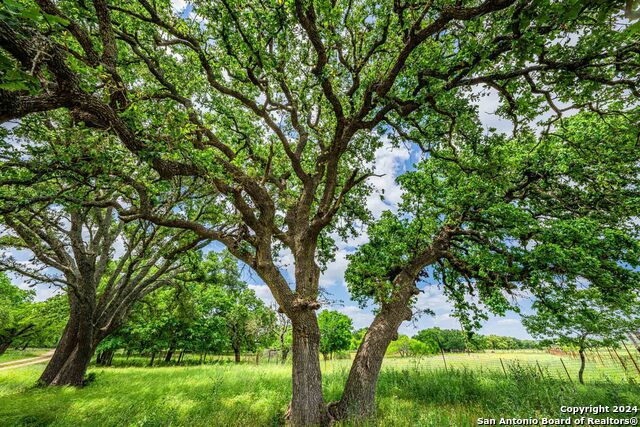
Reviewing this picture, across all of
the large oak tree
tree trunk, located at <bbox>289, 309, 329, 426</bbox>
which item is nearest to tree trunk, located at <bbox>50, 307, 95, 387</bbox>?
the large oak tree

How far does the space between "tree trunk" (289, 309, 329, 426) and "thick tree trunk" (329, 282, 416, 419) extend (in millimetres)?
635

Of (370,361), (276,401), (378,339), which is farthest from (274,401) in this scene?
(378,339)

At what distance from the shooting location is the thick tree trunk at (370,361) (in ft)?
19.9

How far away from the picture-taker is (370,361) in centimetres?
660

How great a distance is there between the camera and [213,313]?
30.4 m

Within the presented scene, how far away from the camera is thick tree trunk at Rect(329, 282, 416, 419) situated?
607cm

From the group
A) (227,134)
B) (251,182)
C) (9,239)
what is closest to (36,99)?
(251,182)

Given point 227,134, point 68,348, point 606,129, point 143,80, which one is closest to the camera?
point 606,129

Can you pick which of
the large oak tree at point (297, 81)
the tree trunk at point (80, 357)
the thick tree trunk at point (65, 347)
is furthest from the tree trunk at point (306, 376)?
the thick tree trunk at point (65, 347)

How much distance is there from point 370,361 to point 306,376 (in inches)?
74.8

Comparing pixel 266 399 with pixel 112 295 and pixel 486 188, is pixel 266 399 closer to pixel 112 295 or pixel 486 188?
pixel 112 295

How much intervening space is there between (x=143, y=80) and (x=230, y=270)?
10.9m

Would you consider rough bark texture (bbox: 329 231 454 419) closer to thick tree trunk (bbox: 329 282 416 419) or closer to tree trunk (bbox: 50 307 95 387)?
thick tree trunk (bbox: 329 282 416 419)

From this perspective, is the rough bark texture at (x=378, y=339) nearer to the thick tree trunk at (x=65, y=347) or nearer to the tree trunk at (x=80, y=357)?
the tree trunk at (x=80, y=357)
